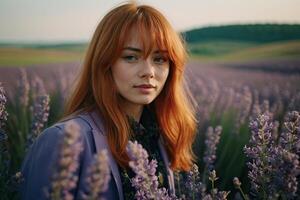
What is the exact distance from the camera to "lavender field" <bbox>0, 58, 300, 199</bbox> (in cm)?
151

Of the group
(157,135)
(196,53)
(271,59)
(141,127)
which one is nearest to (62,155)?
(141,127)

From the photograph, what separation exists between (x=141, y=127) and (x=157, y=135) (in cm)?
16

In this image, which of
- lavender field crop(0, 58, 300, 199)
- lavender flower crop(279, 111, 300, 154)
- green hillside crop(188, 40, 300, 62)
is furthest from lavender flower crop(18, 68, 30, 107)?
lavender flower crop(279, 111, 300, 154)

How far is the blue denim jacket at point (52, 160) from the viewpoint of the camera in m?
1.65

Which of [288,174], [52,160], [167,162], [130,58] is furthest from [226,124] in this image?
[288,174]

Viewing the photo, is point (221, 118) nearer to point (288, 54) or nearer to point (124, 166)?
point (288, 54)

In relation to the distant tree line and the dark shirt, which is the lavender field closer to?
the dark shirt

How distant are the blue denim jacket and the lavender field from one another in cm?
7

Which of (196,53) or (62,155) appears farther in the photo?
(196,53)

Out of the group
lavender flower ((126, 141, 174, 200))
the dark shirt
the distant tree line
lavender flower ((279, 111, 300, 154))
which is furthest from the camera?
the distant tree line

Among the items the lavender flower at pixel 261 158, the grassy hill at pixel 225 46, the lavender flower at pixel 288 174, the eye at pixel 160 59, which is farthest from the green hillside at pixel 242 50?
the lavender flower at pixel 288 174

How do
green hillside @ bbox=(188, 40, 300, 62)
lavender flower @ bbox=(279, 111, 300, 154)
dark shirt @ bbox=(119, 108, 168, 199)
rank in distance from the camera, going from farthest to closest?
green hillside @ bbox=(188, 40, 300, 62), dark shirt @ bbox=(119, 108, 168, 199), lavender flower @ bbox=(279, 111, 300, 154)

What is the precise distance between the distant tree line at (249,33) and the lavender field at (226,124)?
9.4 inches

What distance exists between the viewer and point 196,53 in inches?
172
